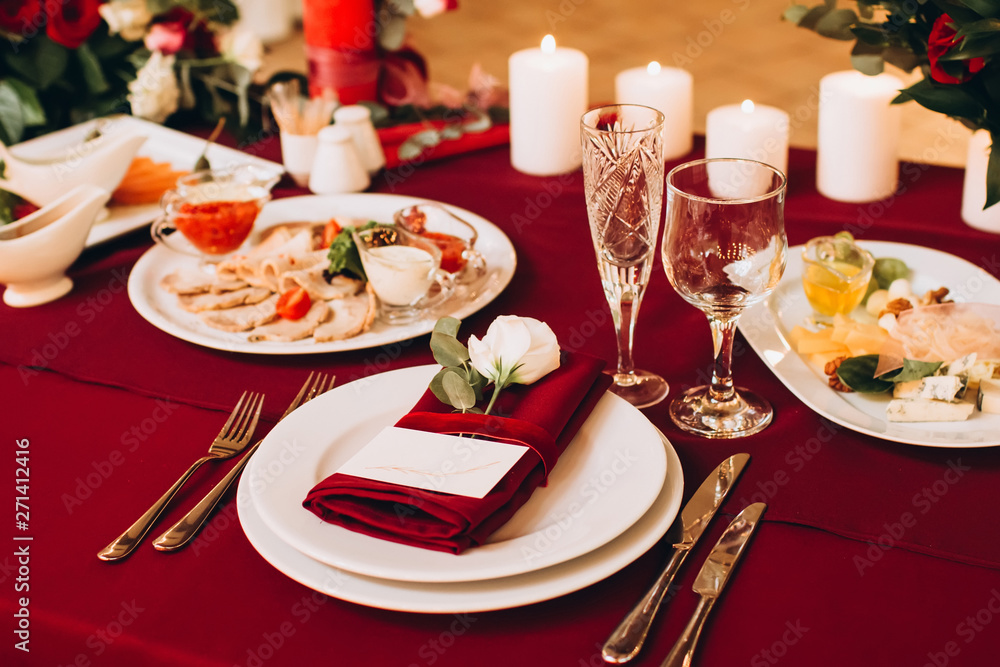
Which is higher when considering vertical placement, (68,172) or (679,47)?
(68,172)

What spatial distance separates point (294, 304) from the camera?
1.17 m

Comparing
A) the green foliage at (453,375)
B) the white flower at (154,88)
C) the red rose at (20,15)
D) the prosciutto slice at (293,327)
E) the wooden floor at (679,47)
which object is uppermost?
the red rose at (20,15)

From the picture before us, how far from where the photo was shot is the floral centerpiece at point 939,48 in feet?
3.37

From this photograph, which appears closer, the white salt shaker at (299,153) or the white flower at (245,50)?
the white salt shaker at (299,153)

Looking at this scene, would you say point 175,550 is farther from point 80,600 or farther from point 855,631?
point 855,631

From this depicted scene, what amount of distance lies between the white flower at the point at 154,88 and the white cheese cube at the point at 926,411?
1467mm

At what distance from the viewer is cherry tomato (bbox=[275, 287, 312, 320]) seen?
1.17 meters

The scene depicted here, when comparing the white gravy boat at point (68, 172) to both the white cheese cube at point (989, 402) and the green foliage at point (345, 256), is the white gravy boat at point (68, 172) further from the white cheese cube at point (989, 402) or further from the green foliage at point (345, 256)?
the white cheese cube at point (989, 402)

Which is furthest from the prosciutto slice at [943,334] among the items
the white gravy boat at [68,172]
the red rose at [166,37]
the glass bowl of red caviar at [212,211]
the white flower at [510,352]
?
the red rose at [166,37]

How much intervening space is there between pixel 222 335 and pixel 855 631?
797 mm

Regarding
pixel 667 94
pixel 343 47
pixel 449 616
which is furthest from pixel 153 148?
pixel 449 616

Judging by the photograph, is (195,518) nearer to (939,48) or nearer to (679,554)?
(679,554)

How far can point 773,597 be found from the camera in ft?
2.44

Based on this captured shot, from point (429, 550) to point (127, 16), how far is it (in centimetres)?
150
